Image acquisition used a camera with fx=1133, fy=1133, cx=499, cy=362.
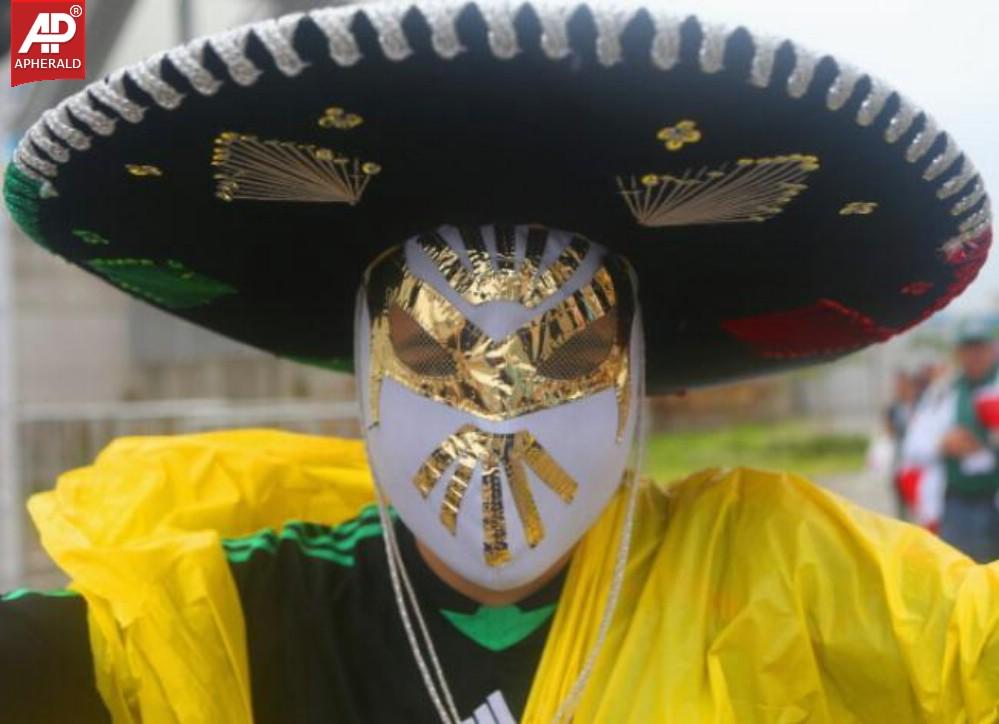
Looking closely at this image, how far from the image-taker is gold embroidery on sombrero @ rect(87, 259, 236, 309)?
5.38ft

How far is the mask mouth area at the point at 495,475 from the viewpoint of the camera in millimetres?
1432

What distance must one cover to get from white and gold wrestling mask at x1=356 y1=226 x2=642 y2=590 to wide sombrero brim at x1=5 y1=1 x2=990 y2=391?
6 centimetres

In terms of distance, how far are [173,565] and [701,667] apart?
0.71 m

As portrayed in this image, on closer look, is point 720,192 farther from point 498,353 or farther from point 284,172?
point 284,172

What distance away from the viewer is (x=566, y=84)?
1.11 meters

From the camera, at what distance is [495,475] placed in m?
1.43

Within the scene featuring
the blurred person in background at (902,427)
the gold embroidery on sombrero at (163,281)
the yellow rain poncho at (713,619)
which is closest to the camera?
the yellow rain poncho at (713,619)

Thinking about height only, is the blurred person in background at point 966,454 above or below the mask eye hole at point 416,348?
below

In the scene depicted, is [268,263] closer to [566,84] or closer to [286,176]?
[286,176]

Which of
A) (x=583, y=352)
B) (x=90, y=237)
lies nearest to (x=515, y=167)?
(x=583, y=352)

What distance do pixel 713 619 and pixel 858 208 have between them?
57 centimetres

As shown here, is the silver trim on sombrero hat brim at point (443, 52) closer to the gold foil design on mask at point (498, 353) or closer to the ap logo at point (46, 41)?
the gold foil design on mask at point (498, 353)

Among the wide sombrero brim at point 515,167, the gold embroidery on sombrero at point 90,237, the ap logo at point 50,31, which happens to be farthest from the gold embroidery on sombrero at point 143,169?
the ap logo at point 50,31

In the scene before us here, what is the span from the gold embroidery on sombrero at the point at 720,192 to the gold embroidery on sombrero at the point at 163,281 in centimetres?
67
